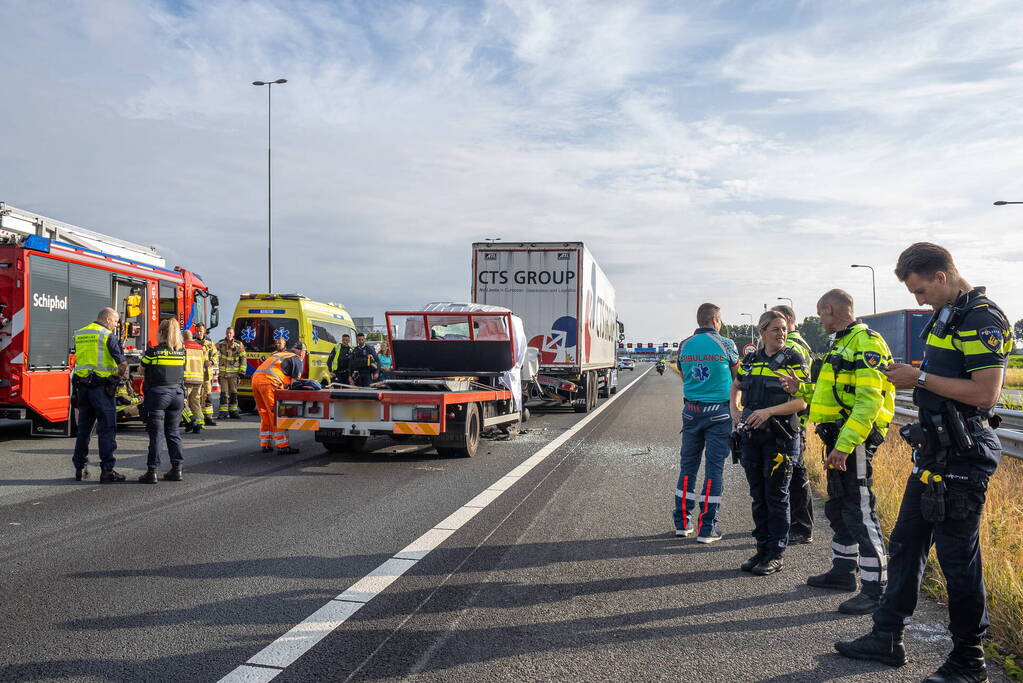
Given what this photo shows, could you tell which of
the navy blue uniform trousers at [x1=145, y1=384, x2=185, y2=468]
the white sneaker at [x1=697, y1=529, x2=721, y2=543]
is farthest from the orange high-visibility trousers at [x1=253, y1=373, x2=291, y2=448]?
the white sneaker at [x1=697, y1=529, x2=721, y2=543]

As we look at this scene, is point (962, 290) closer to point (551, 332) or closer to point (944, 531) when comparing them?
point (944, 531)

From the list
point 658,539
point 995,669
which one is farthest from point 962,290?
point 658,539

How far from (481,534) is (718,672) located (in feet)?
8.90

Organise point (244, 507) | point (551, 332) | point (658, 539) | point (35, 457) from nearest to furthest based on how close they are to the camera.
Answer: point (658, 539) → point (244, 507) → point (35, 457) → point (551, 332)

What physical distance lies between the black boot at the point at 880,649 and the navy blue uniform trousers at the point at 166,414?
266 inches

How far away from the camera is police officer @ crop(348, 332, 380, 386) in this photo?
15.6 metres

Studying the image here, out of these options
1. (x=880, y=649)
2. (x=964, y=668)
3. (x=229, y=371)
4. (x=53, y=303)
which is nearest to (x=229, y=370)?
(x=229, y=371)

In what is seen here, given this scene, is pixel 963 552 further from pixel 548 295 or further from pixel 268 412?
pixel 548 295

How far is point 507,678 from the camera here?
11.1ft

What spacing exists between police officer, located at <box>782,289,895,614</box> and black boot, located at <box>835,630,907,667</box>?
61cm

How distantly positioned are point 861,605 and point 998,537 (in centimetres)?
158

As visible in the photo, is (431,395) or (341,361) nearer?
(431,395)

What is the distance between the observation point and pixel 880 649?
3.61 m

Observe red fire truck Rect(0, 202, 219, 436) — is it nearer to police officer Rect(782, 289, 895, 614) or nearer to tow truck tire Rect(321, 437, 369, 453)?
tow truck tire Rect(321, 437, 369, 453)
